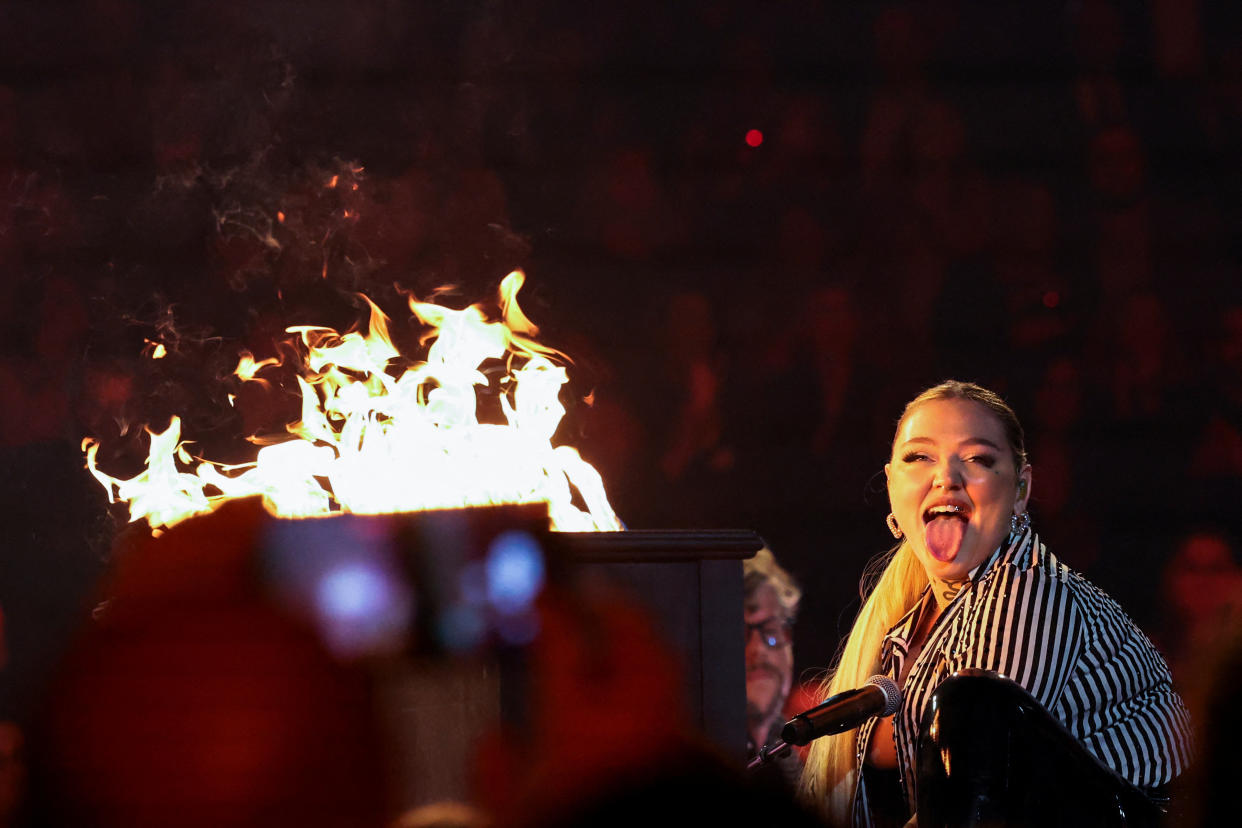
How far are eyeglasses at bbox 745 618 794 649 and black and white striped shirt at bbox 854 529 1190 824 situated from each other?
4.20 feet

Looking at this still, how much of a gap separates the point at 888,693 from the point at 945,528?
0.37 meters

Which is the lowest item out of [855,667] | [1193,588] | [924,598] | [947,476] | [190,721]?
[1193,588]

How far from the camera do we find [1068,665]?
195 centimetres

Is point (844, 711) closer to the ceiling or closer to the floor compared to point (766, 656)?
closer to the ceiling

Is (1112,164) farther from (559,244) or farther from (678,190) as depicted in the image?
(559,244)

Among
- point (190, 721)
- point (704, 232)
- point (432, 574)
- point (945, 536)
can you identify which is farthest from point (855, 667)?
point (704, 232)

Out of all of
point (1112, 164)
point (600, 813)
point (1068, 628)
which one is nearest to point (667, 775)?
point (600, 813)

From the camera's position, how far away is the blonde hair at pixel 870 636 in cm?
228

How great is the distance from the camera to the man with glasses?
133 inches

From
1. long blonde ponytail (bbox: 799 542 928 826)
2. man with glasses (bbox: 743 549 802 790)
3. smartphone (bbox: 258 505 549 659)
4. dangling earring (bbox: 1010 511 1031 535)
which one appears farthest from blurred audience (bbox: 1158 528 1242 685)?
smartphone (bbox: 258 505 549 659)

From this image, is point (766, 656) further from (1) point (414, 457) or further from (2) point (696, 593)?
(2) point (696, 593)

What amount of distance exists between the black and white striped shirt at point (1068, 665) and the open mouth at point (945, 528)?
0.10 metres

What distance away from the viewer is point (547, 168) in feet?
14.8

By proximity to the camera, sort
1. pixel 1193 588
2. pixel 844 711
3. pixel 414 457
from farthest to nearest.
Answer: pixel 1193 588, pixel 414 457, pixel 844 711
